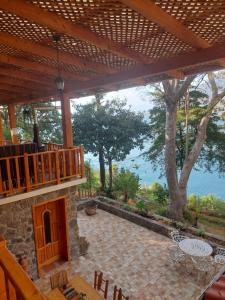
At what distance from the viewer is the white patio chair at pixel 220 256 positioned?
20.9 feet

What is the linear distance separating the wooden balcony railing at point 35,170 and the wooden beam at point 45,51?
2256 mm

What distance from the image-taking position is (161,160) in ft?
53.0

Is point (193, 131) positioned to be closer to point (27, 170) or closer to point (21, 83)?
point (21, 83)

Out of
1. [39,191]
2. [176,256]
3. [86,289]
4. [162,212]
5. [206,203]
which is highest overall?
[39,191]

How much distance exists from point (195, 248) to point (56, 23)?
6398 mm

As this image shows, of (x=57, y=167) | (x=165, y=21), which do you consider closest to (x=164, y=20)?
(x=165, y=21)

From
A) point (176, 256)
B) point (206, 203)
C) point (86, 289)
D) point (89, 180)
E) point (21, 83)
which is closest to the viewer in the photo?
point (86, 289)

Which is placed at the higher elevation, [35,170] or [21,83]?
[21,83]

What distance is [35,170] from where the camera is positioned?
18.3ft

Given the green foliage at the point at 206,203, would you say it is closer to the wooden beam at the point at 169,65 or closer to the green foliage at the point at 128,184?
the green foliage at the point at 128,184

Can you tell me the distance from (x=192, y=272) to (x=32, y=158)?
5.26m

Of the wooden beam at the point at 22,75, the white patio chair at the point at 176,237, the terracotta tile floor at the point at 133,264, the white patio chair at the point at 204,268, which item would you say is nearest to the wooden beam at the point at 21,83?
the wooden beam at the point at 22,75

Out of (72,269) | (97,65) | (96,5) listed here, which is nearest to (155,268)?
(72,269)

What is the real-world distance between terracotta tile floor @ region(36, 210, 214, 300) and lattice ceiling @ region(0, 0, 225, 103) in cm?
504
